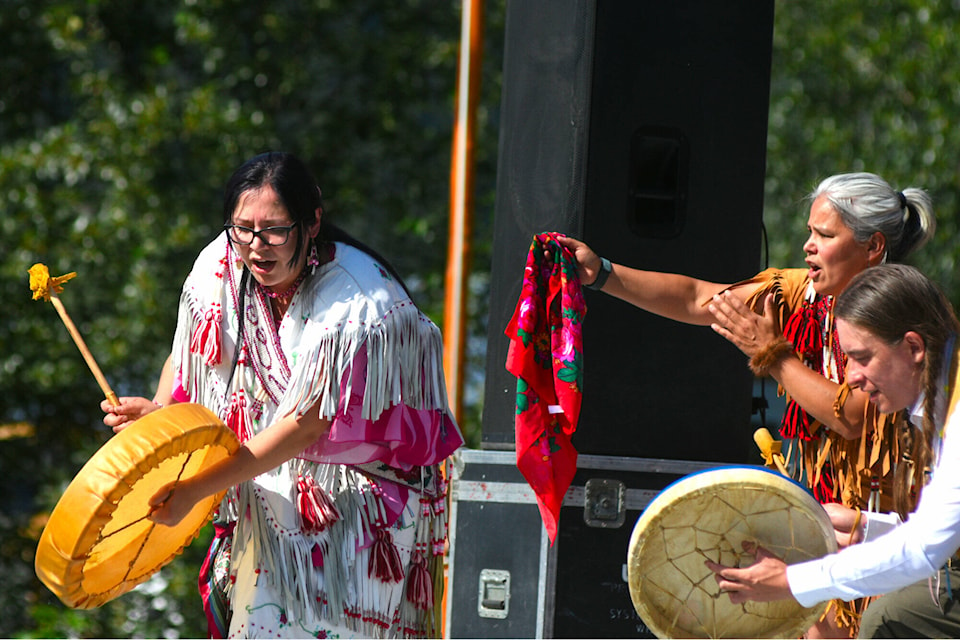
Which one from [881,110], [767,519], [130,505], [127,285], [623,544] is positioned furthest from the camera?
[881,110]

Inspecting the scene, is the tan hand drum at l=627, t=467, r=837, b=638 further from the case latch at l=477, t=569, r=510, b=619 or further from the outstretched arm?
the case latch at l=477, t=569, r=510, b=619

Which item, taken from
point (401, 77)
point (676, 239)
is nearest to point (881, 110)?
point (401, 77)

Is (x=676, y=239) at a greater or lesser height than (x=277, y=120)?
lesser

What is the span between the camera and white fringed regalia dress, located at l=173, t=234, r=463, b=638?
2.74 m

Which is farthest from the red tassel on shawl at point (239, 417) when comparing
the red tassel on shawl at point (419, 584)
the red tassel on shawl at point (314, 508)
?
the red tassel on shawl at point (419, 584)

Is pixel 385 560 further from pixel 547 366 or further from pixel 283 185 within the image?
pixel 283 185

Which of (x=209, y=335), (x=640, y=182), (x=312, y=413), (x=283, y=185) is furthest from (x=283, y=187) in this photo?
(x=640, y=182)

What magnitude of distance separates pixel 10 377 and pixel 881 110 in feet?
20.1

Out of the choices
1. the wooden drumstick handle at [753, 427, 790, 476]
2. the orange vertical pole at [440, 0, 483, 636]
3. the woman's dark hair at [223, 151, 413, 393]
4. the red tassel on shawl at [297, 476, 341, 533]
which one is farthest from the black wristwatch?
the orange vertical pole at [440, 0, 483, 636]

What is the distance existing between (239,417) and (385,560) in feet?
1.55

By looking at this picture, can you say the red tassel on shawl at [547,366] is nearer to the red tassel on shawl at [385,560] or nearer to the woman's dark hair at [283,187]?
the red tassel on shawl at [385,560]

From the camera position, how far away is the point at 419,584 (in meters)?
2.89

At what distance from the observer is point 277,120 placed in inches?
260

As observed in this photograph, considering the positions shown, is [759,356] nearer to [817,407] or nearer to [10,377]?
[817,407]
